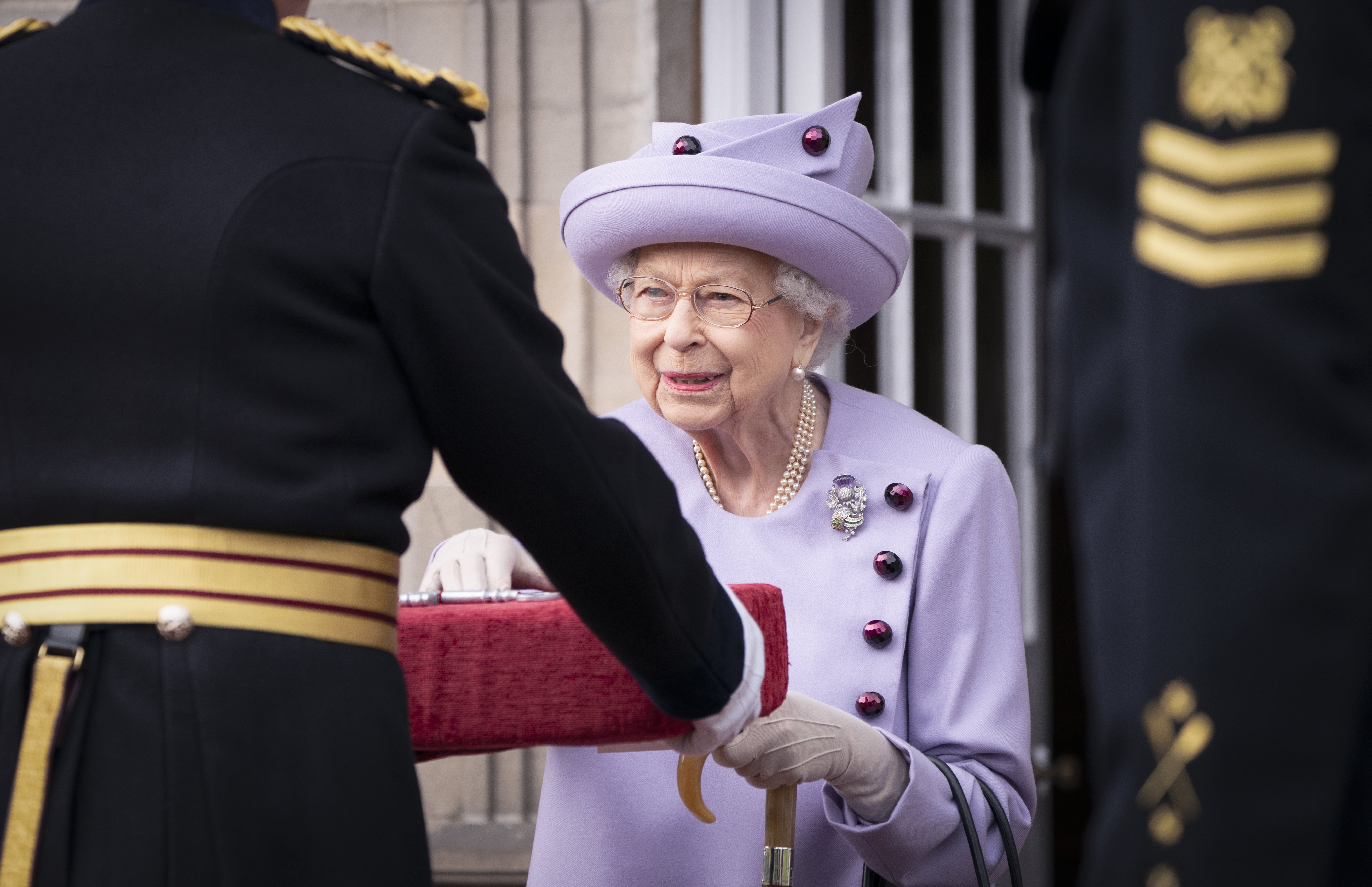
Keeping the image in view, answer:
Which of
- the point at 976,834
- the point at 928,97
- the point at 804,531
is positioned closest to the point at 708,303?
the point at 804,531

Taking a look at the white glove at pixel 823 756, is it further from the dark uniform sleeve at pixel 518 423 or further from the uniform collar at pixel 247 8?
the uniform collar at pixel 247 8

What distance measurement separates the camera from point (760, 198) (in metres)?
2.19

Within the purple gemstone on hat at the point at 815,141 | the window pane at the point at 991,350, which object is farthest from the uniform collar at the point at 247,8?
the window pane at the point at 991,350

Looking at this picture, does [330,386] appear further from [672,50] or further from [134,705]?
[672,50]

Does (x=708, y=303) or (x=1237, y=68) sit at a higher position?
(x=1237, y=68)

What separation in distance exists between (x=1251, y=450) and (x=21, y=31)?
4.30 ft

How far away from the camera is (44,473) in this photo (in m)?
1.24

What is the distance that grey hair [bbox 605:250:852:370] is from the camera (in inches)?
92.5

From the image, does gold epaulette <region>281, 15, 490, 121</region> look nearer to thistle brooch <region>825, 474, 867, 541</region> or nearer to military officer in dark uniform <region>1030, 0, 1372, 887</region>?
military officer in dark uniform <region>1030, 0, 1372, 887</region>

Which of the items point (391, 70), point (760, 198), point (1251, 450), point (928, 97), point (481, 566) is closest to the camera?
point (1251, 450)

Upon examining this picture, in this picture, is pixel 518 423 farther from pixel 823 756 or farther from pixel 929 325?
pixel 929 325

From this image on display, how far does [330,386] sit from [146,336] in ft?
0.56

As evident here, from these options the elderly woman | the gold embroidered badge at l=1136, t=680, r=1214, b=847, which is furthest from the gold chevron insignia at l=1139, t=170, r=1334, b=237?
the elderly woman

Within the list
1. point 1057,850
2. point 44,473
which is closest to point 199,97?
point 44,473
